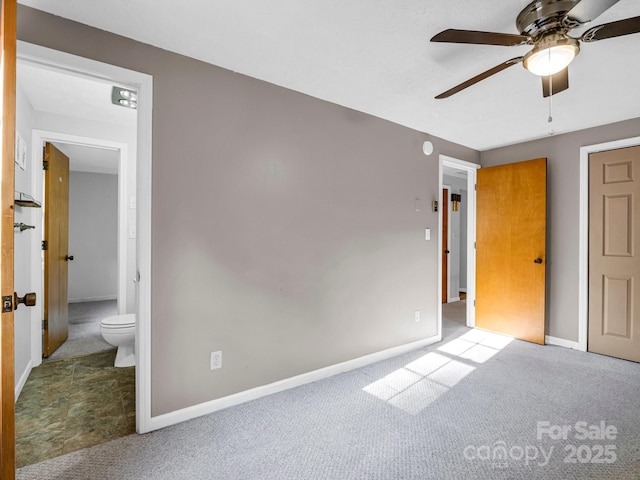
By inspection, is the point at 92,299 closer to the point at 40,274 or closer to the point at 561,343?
the point at 40,274

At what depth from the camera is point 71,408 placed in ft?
7.29

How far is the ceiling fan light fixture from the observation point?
5.09 ft

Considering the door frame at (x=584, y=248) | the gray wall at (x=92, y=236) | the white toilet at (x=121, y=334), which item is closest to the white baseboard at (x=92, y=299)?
the gray wall at (x=92, y=236)

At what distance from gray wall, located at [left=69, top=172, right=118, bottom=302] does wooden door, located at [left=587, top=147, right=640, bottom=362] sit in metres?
7.15

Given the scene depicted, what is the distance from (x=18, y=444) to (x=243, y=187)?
6.41 ft

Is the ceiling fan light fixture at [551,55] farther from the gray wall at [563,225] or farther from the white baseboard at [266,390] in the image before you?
the white baseboard at [266,390]

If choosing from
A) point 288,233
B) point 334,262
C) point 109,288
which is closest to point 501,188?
point 334,262

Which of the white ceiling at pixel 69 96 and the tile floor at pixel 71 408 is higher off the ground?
the white ceiling at pixel 69 96

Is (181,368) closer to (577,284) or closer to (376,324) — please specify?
(376,324)

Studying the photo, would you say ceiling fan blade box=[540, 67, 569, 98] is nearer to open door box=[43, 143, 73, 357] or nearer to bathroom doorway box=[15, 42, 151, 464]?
bathroom doorway box=[15, 42, 151, 464]

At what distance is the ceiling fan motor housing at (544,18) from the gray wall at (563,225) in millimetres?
2435

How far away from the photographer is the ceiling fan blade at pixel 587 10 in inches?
50.4

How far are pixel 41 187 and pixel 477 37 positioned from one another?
12.0 ft

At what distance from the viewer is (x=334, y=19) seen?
5.59 feet
